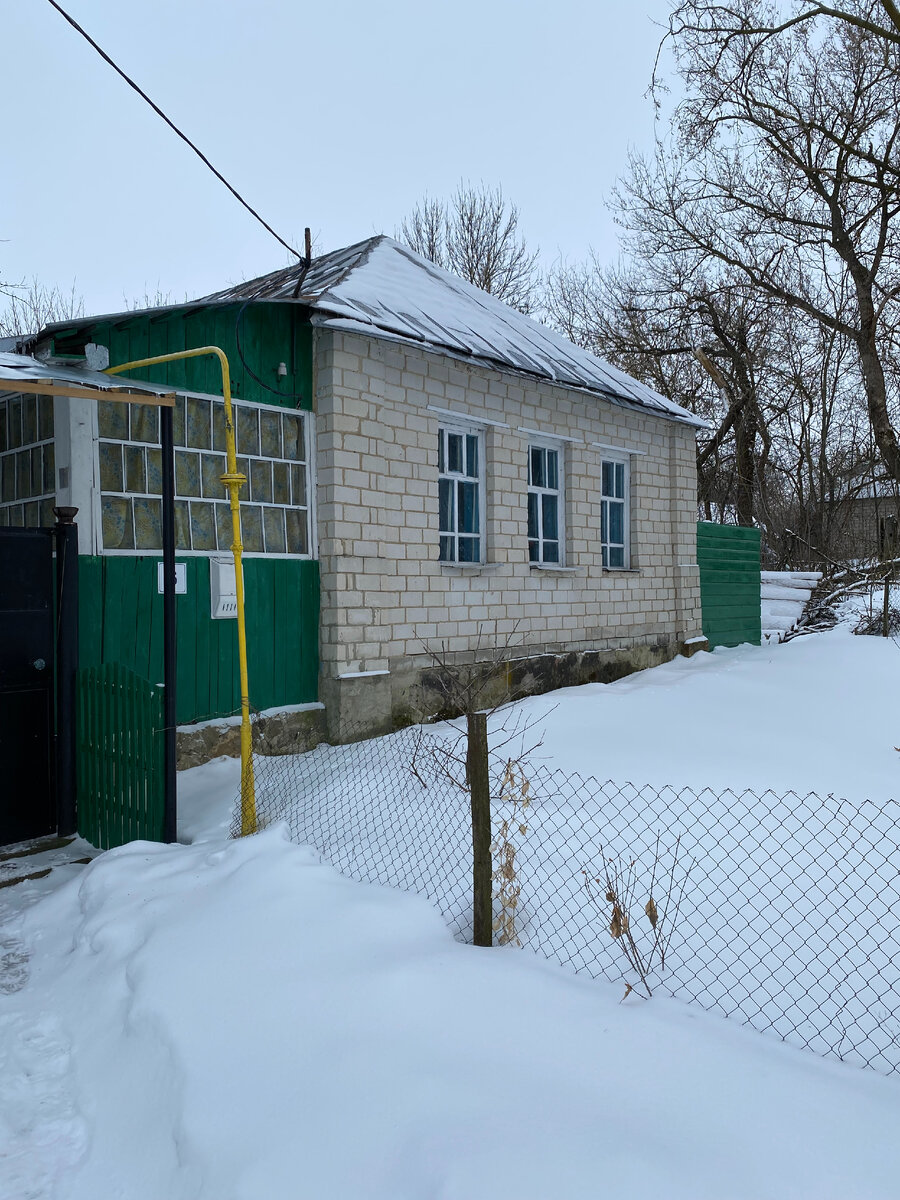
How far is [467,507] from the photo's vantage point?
8875mm

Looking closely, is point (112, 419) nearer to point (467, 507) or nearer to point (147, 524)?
point (147, 524)

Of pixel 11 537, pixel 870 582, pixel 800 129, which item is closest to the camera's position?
pixel 11 537

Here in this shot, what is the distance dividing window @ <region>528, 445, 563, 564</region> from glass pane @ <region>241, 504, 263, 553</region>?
350 cm

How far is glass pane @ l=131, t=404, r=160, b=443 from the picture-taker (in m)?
6.17

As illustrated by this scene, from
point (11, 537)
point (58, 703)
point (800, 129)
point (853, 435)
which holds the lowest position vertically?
point (58, 703)

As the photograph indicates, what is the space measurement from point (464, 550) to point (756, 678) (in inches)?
157

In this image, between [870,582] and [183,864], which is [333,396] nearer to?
[183,864]

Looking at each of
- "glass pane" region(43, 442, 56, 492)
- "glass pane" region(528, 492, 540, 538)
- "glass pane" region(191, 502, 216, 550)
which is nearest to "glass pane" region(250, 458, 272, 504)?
"glass pane" region(191, 502, 216, 550)

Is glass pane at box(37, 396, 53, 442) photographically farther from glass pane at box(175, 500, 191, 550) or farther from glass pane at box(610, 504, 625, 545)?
glass pane at box(610, 504, 625, 545)

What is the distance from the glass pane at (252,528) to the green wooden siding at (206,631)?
119 mm

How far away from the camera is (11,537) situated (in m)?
5.39

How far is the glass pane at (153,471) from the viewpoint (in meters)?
6.25

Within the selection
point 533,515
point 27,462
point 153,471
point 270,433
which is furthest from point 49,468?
point 533,515

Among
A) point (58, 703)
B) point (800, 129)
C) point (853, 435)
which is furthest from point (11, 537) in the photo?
point (853, 435)
